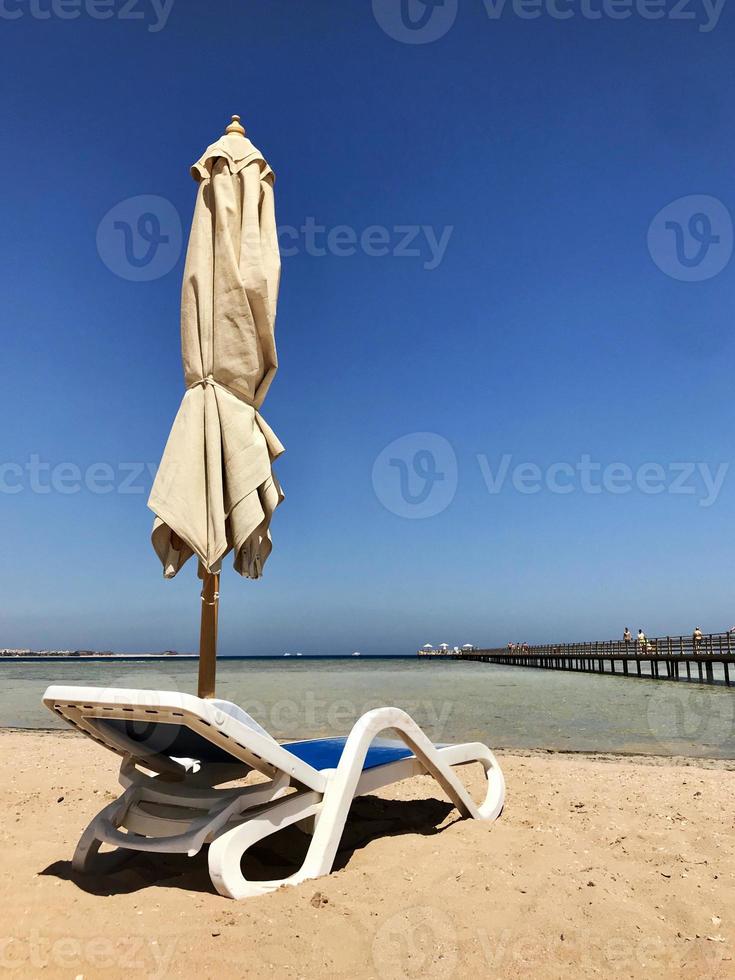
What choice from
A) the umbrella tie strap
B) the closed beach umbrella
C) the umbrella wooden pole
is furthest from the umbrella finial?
the umbrella wooden pole

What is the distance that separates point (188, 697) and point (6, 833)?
2.59m

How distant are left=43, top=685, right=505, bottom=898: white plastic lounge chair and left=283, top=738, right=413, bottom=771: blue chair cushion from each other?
2 cm

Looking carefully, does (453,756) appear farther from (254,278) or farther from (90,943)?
(254,278)

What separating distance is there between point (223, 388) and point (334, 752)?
2317mm

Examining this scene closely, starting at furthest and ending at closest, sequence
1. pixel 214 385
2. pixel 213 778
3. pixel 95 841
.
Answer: pixel 214 385
pixel 213 778
pixel 95 841

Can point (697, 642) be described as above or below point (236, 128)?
below

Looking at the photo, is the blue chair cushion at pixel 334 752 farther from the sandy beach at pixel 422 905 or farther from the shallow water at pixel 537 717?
the shallow water at pixel 537 717

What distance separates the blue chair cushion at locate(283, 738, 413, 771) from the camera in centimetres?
362

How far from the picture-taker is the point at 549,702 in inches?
609

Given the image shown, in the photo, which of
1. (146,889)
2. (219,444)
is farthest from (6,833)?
(219,444)

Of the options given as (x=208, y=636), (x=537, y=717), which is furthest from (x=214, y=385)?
(x=537, y=717)

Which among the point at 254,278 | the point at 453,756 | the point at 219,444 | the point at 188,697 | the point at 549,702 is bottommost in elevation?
the point at 549,702

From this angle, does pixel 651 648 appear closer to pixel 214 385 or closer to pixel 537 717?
pixel 537 717

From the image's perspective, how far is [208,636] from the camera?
3.75 metres
